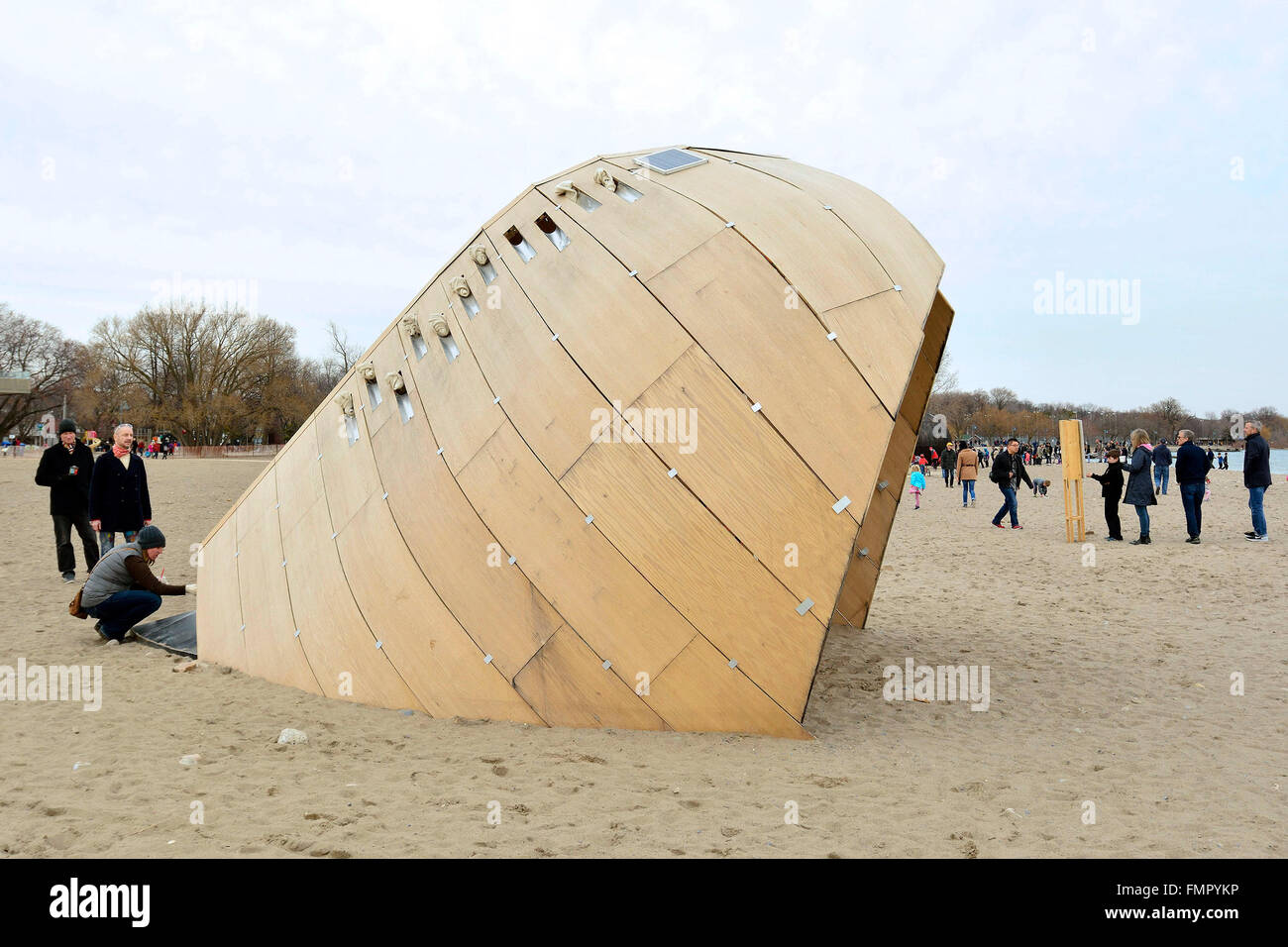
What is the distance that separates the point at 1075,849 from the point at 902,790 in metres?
1.17

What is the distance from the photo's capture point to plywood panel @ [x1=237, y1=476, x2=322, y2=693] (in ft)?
27.0

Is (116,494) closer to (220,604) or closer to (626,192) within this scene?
(220,604)

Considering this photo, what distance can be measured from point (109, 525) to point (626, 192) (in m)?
8.85

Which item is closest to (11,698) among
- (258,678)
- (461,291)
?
(258,678)

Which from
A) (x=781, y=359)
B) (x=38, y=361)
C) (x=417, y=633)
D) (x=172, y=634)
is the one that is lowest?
(x=172, y=634)

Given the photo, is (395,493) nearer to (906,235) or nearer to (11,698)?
(11,698)

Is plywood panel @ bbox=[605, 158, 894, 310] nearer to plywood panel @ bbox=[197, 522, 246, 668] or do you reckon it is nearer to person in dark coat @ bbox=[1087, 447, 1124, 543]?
plywood panel @ bbox=[197, 522, 246, 668]

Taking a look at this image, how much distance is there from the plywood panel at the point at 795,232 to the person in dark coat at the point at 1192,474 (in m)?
12.9

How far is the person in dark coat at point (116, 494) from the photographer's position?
37.7ft

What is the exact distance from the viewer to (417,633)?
7.30 m

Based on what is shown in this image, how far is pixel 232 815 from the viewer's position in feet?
16.3

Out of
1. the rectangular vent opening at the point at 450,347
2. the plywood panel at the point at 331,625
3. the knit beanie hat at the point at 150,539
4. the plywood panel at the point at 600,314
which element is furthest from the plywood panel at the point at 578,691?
the knit beanie hat at the point at 150,539

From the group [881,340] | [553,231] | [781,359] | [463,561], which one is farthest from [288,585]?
[881,340]
